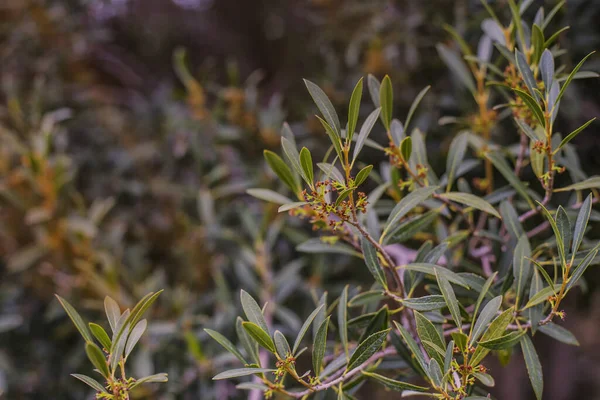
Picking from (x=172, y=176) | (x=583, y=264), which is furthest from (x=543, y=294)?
Answer: (x=172, y=176)

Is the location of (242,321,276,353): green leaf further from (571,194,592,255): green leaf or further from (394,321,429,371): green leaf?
(571,194,592,255): green leaf

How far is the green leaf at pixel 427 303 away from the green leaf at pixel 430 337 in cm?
3

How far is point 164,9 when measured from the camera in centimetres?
214

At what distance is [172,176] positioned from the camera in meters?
1.37

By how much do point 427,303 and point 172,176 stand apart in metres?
1.02

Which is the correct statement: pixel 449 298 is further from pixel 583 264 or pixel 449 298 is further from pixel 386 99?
pixel 386 99

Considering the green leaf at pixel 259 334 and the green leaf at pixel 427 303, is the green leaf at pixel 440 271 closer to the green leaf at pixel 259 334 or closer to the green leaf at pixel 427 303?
the green leaf at pixel 427 303

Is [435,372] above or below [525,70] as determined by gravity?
below

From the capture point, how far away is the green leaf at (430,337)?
17.8 inches

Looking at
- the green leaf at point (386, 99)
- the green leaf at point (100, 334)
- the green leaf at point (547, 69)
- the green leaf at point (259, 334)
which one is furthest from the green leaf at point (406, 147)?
the green leaf at point (100, 334)

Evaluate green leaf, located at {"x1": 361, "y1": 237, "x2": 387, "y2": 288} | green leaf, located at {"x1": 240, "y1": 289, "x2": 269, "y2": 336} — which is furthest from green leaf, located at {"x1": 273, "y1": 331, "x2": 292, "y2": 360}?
green leaf, located at {"x1": 361, "y1": 237, "x2": 387, "y2": 288}

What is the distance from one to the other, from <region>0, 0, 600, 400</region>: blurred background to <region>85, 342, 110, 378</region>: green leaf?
14.6 inches

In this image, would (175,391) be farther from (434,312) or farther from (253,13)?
(253,13)

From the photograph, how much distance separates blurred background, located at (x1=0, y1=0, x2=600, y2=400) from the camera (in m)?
0.99
